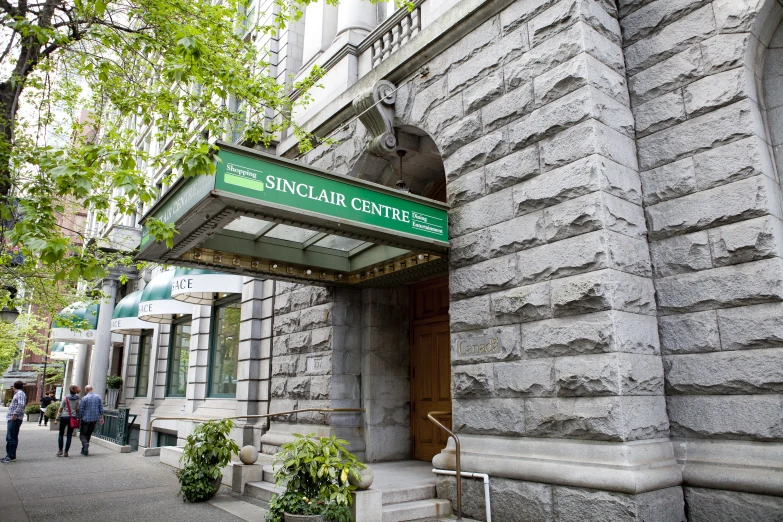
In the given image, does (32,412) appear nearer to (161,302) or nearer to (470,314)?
(161,302)

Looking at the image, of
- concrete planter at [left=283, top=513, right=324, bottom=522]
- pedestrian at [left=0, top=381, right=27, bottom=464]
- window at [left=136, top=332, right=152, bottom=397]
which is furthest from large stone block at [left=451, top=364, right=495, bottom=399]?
window at [left=136, top=332, right=152, bottom=397]

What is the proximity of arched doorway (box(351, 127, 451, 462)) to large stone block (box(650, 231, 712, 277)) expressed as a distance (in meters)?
4.07

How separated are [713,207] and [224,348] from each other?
1325cm

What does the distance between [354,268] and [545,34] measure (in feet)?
15.7

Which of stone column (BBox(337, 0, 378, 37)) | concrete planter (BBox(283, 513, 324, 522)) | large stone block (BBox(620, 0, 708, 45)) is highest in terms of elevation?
stone column (BBox(337, 0, 378, 37))

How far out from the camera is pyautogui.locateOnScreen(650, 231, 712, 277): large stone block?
6.18 m

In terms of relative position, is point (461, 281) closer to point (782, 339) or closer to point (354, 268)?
point (354, 268)

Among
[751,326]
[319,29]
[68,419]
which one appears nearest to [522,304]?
[751,326]

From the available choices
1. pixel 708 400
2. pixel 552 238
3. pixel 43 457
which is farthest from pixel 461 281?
pixel 43 457

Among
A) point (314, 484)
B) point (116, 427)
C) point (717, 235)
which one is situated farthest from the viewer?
point (116, 427)

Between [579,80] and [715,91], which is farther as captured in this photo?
[579,80]

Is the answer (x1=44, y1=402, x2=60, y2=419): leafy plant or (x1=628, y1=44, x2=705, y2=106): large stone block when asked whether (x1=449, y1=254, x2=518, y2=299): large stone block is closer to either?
(x1=628, y1=44, x2=705, y2=106): large stone block

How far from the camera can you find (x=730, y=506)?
219 inches

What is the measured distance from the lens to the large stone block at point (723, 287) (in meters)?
5.60
